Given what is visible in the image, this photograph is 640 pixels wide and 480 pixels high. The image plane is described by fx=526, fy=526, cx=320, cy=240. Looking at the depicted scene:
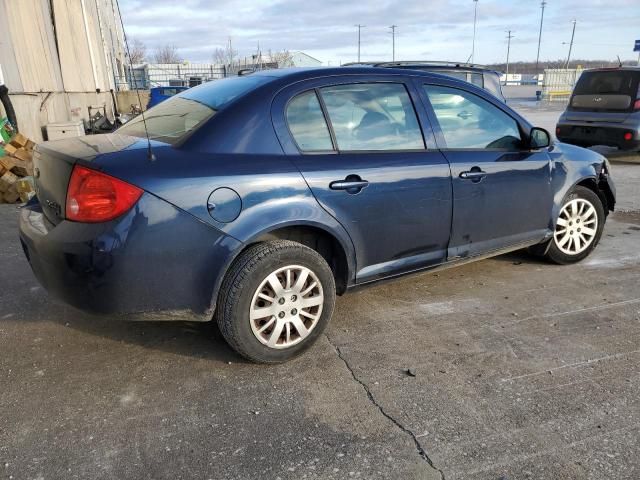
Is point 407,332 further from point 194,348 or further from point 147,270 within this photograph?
point 147,270

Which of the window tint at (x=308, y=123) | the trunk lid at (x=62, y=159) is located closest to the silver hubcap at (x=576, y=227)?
the window tint at (x=308, y=123)

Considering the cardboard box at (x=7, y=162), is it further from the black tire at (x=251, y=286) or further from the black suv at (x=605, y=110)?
the black suv at (x=605, y=110)

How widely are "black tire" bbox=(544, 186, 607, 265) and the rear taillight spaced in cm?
352

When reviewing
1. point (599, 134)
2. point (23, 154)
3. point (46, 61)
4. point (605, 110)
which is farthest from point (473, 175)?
point (46, 61)

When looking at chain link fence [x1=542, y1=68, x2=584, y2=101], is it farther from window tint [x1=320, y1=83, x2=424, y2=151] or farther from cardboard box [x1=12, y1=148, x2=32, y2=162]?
window tint [x1=320, y1=83, x2=424, y2=151]

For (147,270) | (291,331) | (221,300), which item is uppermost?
(147,270)

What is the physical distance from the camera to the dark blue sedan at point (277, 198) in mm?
2605

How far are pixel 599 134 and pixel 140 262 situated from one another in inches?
419

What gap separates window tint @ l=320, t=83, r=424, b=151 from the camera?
10.6 ft

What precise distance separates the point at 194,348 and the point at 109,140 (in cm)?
134

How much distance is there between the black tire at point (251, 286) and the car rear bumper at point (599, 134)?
31.3ft

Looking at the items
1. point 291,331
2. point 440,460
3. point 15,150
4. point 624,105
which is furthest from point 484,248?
point 624,105

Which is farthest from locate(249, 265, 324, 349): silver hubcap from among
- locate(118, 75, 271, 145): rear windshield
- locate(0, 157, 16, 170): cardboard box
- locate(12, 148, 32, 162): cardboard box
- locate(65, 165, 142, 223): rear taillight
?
locate(12, 148, 32, 162): cardboard box

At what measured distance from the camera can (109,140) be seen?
10.0 ft
